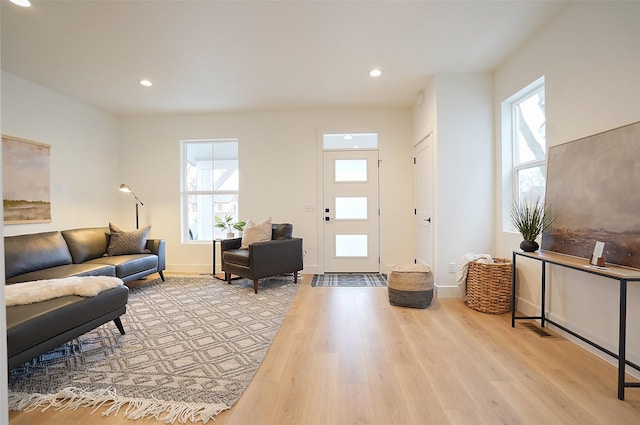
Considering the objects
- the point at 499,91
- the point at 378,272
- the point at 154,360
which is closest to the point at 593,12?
the point at 499,91

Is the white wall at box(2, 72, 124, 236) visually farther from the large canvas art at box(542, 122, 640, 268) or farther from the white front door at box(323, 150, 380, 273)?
the large canvas art at box(542, 122, 640, 268)

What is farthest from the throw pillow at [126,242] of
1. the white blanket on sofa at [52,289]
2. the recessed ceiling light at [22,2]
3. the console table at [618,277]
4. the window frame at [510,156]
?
the window frame at [510,156]

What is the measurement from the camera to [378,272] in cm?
452

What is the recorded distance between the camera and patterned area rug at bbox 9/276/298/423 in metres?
1.60

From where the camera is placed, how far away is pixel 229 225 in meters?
4.60

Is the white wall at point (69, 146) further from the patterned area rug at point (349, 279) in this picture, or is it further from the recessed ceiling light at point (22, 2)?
the patterned area rug at point (349, 279)

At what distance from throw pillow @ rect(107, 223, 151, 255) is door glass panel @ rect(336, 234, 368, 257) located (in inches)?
112

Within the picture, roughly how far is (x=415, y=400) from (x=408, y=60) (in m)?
3.11

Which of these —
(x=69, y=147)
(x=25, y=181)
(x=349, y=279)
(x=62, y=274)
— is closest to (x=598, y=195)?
(x=349, y=279)

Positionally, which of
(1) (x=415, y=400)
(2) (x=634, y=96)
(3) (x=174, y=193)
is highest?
(2) (x=634, y=96)

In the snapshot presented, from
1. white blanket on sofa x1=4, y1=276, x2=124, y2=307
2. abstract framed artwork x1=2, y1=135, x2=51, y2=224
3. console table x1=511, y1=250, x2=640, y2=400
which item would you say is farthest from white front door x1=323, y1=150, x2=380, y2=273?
abstract framed artwork x1=2, y1=135, x2=51, y2=224

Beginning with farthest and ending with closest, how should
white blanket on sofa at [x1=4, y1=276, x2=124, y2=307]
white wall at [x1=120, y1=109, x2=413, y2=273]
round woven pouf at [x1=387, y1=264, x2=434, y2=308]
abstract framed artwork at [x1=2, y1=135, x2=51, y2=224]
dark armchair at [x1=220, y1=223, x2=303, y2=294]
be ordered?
white wall at [x1=120, y1=109, x2=413, y2=273] < dark armchair at [x1=220, y1=223, x2=303, y2=294] < abstract framed artwork at [x1=2, y1=135, x2=51, y2=224] < round woven pouf at [x1=387, y1=264, x2=434, y2=308] < white blanket on sofa at [x1=4, y1=276, x2=124, y2=307]

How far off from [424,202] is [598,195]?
1.95 meters

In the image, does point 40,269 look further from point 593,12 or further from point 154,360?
point 593,12
